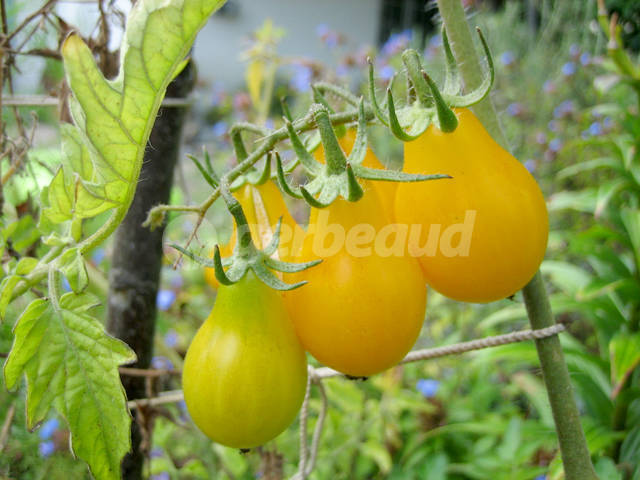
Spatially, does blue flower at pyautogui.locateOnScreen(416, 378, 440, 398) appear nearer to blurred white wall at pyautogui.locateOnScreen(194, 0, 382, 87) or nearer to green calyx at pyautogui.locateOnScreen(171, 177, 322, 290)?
green calyx at pyautogui.locateOnScreen(171, 177, 322, 290)

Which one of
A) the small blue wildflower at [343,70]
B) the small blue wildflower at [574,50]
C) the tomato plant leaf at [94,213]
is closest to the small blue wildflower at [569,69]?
the small blue wildflower at [574,50]

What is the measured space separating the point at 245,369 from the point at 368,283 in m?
0.11

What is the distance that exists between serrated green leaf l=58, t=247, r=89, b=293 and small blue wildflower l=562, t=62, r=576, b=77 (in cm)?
268

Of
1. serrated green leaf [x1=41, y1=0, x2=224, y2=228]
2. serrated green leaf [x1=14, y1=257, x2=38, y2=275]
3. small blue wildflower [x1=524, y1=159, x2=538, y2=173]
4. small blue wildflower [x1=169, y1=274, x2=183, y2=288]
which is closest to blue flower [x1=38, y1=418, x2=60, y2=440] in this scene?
serrated green leaf [x1=14, y1=257, x2=38, y2=275]

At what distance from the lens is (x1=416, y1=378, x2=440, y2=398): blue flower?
1.53 m

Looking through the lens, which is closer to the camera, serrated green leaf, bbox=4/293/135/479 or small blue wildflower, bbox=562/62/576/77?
serrated green leaf, bbox=4/293/135/479

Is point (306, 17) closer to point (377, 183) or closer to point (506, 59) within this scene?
point (506, 59)

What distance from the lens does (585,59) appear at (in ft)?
8.19

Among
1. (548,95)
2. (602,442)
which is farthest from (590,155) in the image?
(602,442)

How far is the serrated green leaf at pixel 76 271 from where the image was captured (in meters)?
0.40

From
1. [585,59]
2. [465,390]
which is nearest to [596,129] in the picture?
[585,59]

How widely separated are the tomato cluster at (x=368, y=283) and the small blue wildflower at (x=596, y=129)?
79.5 inches

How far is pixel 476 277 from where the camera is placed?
411mm

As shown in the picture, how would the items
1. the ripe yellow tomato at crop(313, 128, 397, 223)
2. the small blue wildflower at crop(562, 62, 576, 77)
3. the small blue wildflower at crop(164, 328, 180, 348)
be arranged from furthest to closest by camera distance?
the small blue wildflower at crop(562, 62, 576, 77), the small blue wildflower at crop(164, 328, 180, 348), the ripe yellow tomato at crop(313, 128, 397, 223)
